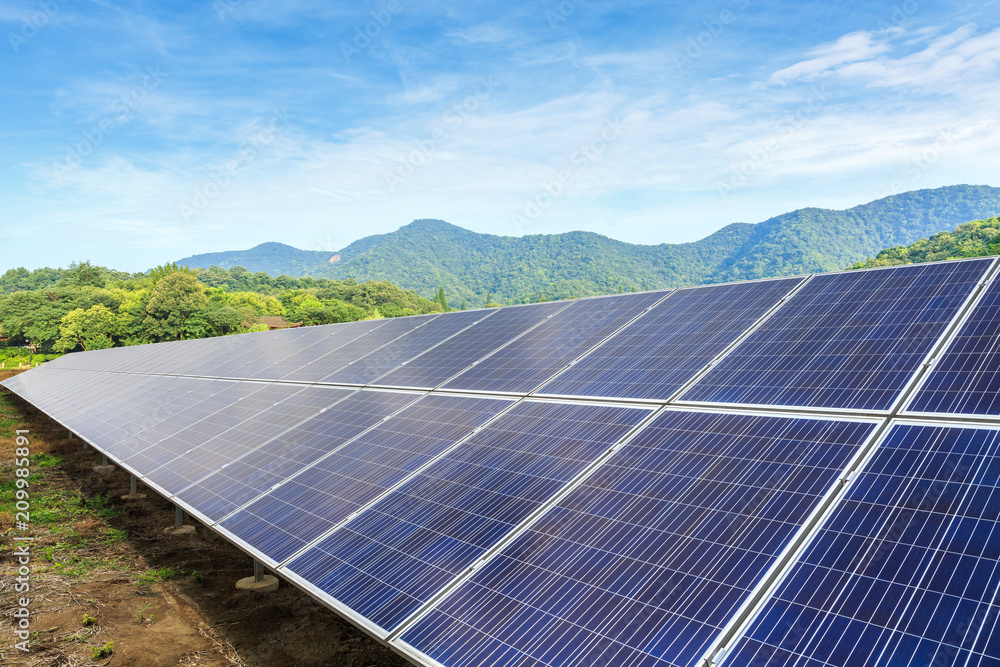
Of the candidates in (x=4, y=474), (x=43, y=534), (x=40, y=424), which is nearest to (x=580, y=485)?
(x=43, y=534)

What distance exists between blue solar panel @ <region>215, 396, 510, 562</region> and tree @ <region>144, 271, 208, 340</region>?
101m

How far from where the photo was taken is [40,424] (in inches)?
1646

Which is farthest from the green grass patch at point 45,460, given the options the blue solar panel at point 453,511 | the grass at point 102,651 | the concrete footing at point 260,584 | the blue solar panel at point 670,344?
the blue solar panel at point 670,344

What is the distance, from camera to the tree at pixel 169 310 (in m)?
100

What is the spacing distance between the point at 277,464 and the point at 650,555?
973cm

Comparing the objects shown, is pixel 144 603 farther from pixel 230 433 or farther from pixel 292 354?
pixel 292 354

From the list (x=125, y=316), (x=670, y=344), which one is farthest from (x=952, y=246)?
(x=125, y=316)

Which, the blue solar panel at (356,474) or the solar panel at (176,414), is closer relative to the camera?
the blue solar panel at (356,474)

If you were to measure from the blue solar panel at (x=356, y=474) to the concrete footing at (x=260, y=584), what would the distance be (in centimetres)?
572

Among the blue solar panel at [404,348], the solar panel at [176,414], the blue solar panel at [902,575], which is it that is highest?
the blue solar panel at [404,348]

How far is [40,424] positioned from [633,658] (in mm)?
49853

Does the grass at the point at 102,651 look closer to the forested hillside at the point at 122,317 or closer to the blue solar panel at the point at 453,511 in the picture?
the blue solar panel at the point at 453,511

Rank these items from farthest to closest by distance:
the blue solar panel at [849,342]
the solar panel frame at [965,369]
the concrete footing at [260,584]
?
1. the concrete footing at [260,584]
2. the blue solar panel at [849,342]
3. the solar panel frame at [965,369]

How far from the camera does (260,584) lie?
16.5m
